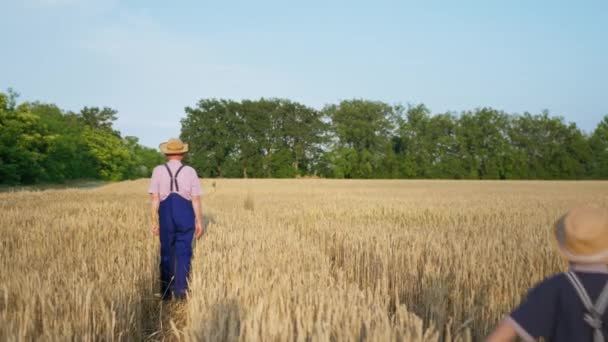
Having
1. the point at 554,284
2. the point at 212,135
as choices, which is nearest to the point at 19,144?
the point at 212,135

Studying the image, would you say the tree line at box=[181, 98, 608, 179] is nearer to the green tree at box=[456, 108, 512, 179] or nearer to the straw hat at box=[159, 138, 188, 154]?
the green tree at box=[456, 108, 512, 179]

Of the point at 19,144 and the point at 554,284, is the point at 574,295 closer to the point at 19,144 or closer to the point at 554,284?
the point at 554,284

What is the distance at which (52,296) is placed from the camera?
3.23 meters

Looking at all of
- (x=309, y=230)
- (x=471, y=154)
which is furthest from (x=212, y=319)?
(x=471, y=154)

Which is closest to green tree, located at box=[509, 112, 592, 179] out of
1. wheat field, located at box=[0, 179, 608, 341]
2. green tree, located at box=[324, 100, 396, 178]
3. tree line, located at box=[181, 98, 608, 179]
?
tree line, located at box=[181, 98, 608, 179]

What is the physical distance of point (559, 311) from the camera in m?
1.81

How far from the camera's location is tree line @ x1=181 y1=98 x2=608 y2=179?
214 ft

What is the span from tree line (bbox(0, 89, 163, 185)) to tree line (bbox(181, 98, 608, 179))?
47.6 feet

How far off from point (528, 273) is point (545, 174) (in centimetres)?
6671

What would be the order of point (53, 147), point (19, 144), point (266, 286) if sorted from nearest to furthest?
1. point (266, 286)
2. point (19, 144)
3. point (53, 147)

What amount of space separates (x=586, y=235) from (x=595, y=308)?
11.4 inches

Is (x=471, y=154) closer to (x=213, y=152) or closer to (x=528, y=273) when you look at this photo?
(x=213, y=152)

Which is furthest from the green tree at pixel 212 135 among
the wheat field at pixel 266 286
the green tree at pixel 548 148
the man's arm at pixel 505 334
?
the man's arm at pixel 505 334

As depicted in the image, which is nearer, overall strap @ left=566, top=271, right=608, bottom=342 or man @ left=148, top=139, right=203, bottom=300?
overall strap @ left=566, top=271, right=608, bottom=342
